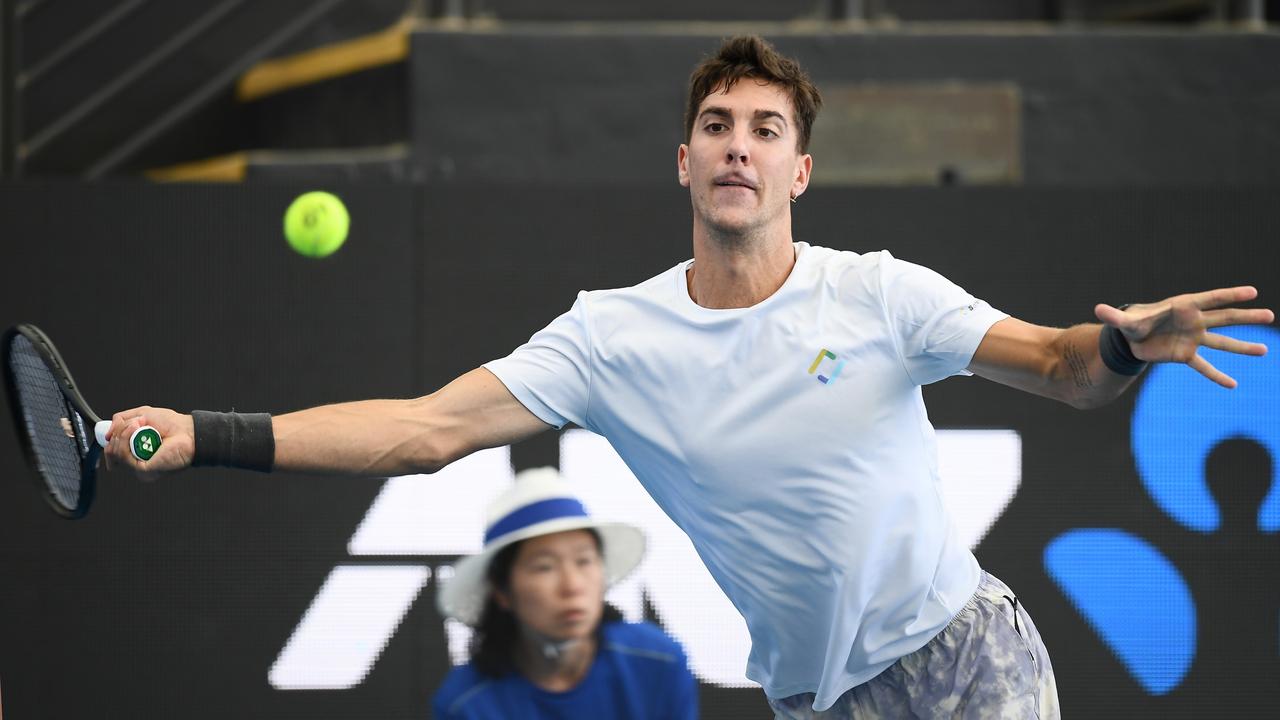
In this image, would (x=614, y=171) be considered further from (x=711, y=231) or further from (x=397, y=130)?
(x=711, y=231)

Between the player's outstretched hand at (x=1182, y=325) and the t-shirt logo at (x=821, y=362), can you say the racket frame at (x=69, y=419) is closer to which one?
the t-shirt logo at (x=821, y=362)

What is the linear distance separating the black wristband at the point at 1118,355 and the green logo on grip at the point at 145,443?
1.56 meters

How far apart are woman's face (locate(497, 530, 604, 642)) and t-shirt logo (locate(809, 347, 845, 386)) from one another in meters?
0.51

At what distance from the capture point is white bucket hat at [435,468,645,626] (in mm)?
2947

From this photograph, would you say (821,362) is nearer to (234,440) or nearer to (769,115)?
(769,115)

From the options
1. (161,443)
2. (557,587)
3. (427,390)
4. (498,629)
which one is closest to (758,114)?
(557,587)

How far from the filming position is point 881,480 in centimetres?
298

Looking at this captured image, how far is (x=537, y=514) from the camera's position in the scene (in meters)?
2.97

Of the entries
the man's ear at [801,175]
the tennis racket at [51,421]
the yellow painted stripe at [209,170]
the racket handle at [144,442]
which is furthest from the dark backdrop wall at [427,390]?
the racket handle at [144,442]

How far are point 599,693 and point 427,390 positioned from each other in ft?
6.71

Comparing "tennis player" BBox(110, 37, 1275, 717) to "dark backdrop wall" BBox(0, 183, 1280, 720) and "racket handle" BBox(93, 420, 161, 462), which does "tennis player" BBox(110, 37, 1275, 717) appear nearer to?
"racket handle" BBox(93, 420, 161, 462)

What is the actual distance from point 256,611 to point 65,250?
3.87ft

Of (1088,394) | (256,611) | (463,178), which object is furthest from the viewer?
(463,178)

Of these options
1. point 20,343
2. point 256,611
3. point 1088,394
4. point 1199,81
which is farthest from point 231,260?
point 1199,81
